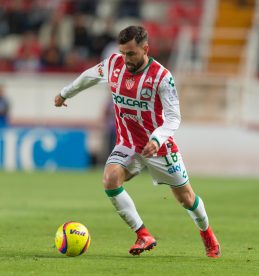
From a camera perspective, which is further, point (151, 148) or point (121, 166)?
point (121, 166)

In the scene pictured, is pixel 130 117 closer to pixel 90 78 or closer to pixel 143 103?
pixel 143 103

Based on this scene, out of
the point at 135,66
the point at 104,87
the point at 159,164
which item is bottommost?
the point at 104,87

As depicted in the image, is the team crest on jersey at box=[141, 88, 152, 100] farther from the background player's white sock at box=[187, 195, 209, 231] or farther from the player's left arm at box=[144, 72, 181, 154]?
the background player's white sock at box=[187, 195, 209, 231]

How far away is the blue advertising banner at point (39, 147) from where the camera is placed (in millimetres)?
23609

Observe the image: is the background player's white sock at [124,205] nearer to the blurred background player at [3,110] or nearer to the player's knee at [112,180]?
the player's knee at [112,180]

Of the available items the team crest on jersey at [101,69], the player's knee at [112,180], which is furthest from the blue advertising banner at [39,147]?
the player's knee at [112,180]

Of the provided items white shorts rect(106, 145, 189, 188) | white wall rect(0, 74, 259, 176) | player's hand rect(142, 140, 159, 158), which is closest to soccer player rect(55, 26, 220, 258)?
white shorts rect(106, 145, 189, 188)

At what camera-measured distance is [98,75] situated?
9.25 m

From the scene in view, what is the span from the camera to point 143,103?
8820 mm

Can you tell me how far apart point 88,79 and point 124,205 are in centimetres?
128

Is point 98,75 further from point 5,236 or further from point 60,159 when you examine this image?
point 60,159

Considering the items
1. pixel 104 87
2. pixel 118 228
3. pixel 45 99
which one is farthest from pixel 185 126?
pixel 118 228

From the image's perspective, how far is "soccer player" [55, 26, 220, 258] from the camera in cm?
866

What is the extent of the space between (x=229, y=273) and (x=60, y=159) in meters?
16.3
